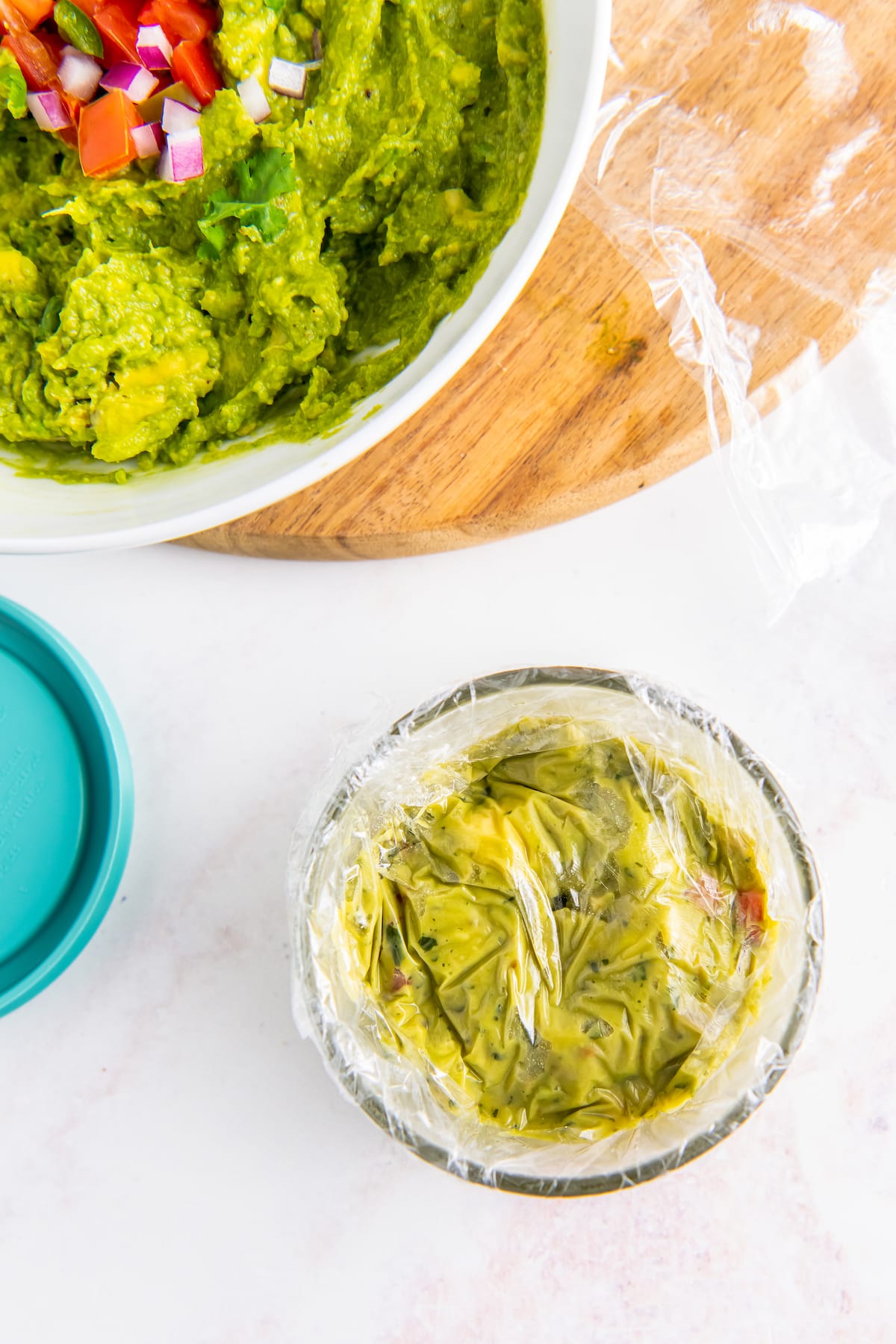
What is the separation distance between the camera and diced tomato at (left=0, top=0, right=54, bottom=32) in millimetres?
1041

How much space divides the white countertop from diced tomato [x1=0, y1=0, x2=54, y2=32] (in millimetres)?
593

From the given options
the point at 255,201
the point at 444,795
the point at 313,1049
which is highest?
the point at 255,201

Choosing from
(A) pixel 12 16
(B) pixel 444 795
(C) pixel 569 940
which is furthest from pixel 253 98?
(C) pixel 569 940

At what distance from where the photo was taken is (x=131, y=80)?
104 centimetres

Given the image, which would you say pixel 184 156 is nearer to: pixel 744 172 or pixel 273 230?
pixel 273 230

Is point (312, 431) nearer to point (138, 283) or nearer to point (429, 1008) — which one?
point (138, 283)

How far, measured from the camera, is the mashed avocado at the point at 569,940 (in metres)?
1.23

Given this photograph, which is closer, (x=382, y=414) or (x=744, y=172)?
(x=382, y=414)

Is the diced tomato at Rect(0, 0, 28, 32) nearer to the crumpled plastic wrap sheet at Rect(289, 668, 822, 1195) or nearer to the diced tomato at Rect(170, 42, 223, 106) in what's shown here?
the diced tomato at Rect(170, 42, 223, 106)

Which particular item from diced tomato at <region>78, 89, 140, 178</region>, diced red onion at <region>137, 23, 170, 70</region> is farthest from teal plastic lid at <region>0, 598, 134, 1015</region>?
diced red onion at <region>137, 23, 170, 70</region>

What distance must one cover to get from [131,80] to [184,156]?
3.3 inches

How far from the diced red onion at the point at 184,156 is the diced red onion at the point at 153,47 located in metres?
0.07

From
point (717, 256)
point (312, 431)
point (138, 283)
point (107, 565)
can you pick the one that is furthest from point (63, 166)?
point (717, 256)

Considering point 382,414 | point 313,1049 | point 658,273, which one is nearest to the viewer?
point 382,414
